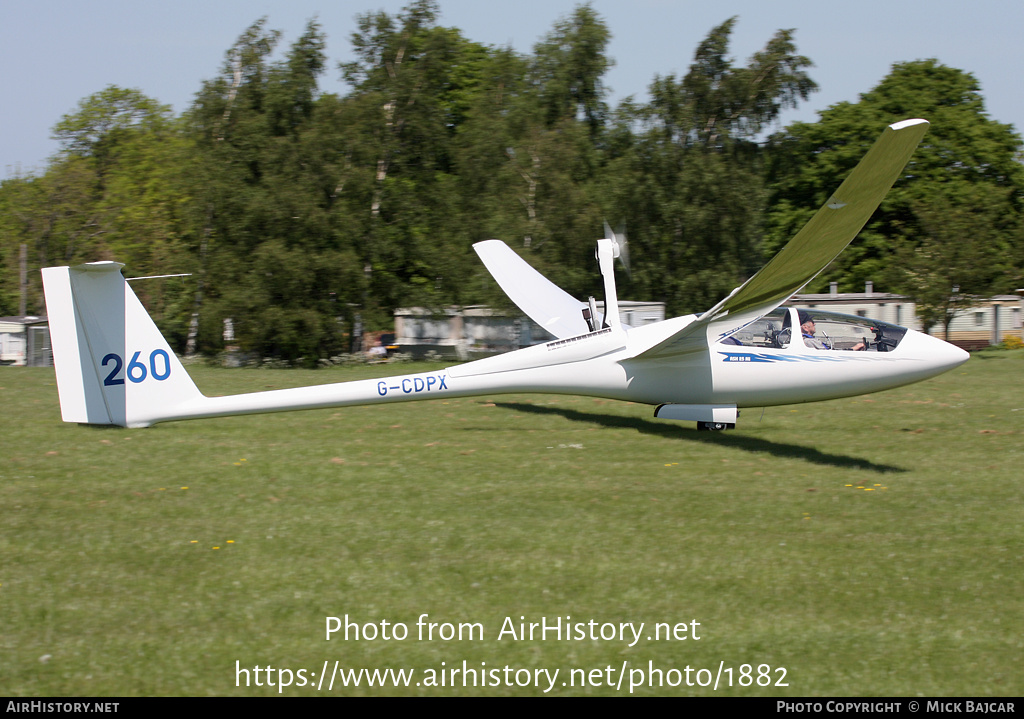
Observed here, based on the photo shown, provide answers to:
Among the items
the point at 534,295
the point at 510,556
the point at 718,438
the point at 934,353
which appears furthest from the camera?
the point at 534,295

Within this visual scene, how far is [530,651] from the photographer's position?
5.07 m

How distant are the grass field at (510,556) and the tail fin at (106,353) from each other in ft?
2.02

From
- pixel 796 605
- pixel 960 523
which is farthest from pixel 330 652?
pixel 960 523

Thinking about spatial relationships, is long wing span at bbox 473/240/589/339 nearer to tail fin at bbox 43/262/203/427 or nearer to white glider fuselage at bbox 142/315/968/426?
white glider fuselage at bbox 142/315/968/426

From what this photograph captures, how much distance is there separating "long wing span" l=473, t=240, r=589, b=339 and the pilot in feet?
14.5

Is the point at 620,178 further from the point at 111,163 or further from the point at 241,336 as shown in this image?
the point at 111,163

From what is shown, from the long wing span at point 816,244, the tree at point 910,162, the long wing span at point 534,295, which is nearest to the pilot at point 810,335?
the long wing span at point 816,244

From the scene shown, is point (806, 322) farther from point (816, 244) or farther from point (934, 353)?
point (816, 244)

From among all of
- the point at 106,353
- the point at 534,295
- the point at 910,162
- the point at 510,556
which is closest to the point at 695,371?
the point at 534,295

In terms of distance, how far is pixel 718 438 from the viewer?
39.1 ft

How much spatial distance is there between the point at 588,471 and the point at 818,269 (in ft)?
13.0

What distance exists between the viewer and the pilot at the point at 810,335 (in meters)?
12.0

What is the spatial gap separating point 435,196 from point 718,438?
22.5m

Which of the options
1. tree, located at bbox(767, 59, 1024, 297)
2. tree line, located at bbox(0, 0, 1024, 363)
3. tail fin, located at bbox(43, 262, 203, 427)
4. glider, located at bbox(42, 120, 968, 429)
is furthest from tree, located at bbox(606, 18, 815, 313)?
tail fin, located at bbox(43, 262, 203, 427)
